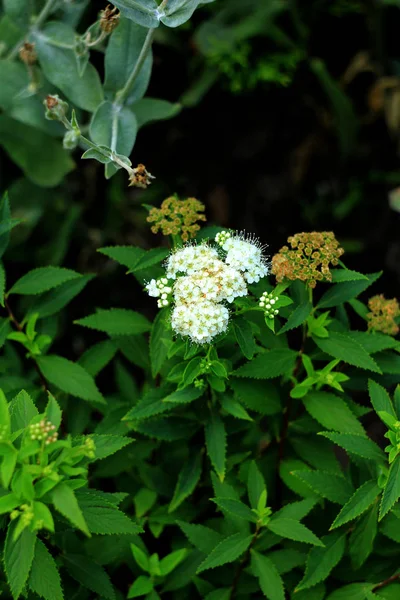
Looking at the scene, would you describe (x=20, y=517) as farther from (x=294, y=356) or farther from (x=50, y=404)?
(x=294, y=356)

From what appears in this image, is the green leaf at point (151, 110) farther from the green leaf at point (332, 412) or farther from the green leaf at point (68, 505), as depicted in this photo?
the green leaf at point (68, 505)

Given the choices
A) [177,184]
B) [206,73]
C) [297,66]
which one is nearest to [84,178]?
[177,184]

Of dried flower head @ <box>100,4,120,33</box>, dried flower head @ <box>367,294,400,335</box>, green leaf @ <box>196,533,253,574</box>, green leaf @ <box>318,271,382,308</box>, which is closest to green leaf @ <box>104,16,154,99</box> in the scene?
dried flower head @ <box>100,4,120,33</box>

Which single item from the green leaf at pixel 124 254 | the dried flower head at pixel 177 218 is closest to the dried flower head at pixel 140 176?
the dried flower head at pixel 177 218

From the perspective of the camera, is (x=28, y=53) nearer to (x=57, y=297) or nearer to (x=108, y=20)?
(x=108, y=20)

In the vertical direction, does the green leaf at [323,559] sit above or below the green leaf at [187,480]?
below

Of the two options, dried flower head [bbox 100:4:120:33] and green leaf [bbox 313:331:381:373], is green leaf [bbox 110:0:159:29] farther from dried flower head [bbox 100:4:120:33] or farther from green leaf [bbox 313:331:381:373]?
green leaf [bbox 313:331:381:373]
